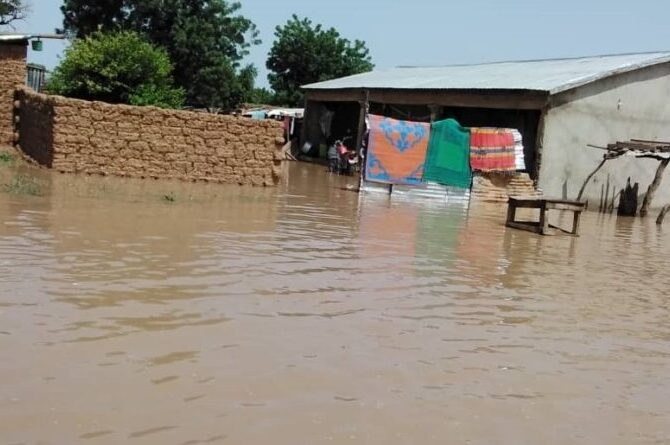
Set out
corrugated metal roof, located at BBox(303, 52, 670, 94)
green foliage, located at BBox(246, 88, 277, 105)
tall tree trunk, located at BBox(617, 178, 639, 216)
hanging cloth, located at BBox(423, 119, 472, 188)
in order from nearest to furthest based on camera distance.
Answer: hanging cloth, located at BBox(423, 119, 472, 188) < corrugated metal roof, located at BBox(303, 52, 670, 94) < tall tree trunk, located at BBox(617, 178, 639, 216) < green foliage, located at BBox(246, 88, 277, 105)

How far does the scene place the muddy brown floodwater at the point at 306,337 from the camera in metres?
3.75

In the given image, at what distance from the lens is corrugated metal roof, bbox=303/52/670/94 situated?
1788 cm

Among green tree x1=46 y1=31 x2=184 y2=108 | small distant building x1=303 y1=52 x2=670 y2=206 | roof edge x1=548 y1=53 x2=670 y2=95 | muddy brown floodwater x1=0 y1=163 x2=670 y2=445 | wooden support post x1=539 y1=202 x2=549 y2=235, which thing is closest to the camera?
muddy brown floodwater x1=0 y1=163 x2=670 y2=445

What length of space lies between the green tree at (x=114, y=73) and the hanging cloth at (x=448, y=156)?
672 cm

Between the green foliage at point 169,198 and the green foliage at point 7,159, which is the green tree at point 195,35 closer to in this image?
the green foliage at point 7,159

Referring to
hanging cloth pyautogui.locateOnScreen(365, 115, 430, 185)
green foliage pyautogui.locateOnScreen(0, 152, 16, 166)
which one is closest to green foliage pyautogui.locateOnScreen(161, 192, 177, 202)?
green foliage pyautogui.locateOnScreen(0, 152, 16, 166)

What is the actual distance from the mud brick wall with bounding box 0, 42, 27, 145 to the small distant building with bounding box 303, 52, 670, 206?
764 cm

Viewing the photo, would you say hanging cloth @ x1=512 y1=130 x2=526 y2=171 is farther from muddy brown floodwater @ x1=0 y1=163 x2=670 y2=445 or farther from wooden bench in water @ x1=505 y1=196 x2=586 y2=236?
muddy brown floodwater @ x1=0 y1=163 x2=670 y2=445

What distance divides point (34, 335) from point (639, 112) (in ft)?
56.3

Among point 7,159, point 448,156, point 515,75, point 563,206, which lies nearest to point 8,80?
point 7,159

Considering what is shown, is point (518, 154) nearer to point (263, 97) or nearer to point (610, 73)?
point (610, 73)

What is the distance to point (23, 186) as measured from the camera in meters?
11.1

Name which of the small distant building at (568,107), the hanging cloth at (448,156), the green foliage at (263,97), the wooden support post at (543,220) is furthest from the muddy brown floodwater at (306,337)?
the green foliage at (263,97)

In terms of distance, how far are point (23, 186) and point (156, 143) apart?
3386 mm
